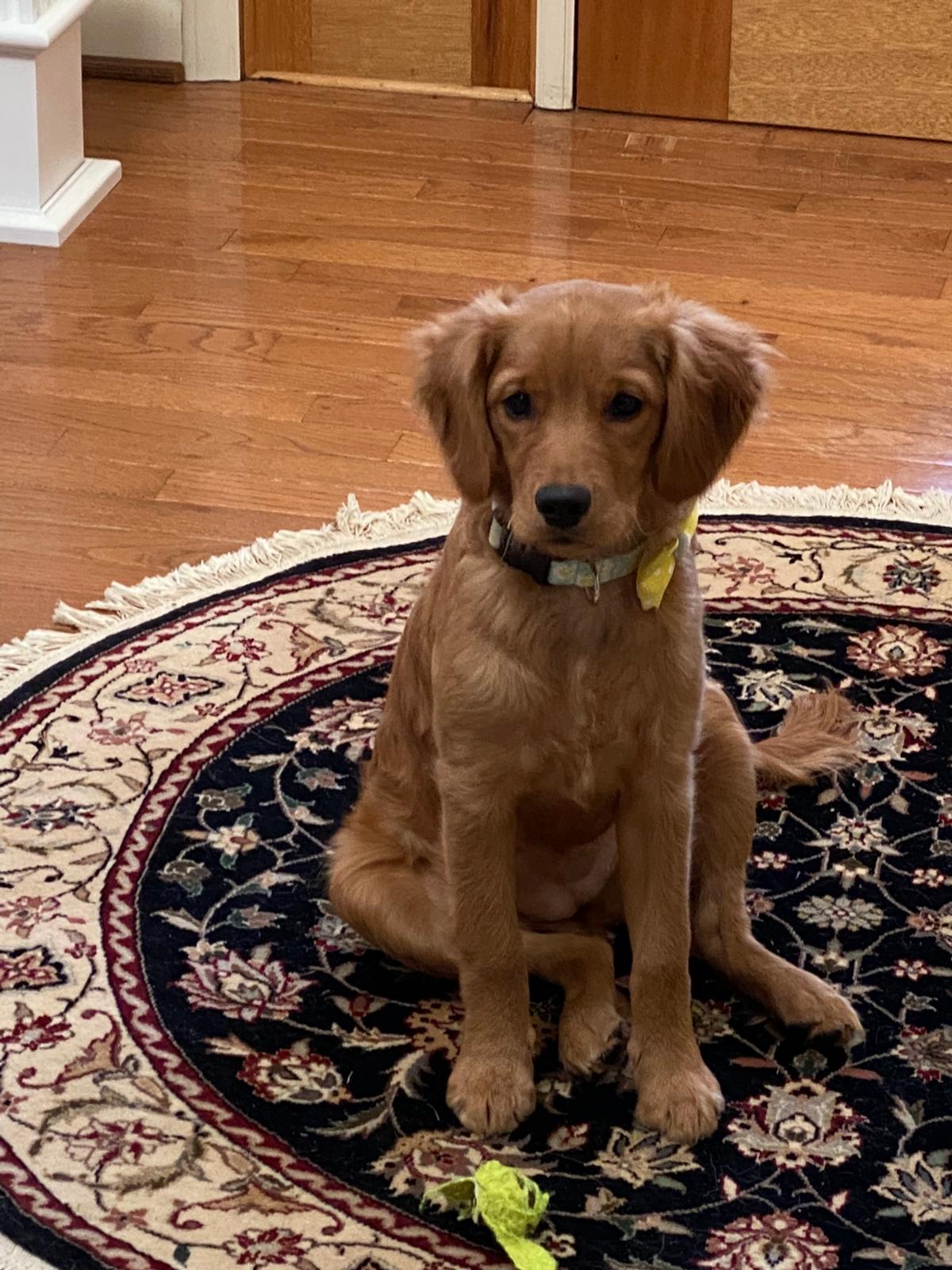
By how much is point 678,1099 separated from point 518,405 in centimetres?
66

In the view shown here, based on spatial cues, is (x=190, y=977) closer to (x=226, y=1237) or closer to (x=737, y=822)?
(x=226, y=1237)

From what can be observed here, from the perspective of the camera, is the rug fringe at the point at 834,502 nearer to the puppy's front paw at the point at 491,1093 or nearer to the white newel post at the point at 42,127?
the puppy's front paw at the point at 491,1093

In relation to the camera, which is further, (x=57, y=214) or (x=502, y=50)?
(x=502, y=50)

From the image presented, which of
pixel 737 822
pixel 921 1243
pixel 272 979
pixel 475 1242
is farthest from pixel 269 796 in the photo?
pixel 921 1243

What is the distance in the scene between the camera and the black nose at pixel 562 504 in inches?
66.6

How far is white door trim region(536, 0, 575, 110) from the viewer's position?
14.8 ft

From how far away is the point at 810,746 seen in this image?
2377mm

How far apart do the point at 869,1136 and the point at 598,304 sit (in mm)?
811

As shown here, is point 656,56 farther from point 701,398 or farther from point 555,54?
point 701,398

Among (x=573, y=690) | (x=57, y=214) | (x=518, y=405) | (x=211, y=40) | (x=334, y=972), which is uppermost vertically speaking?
(x=518, y=405)

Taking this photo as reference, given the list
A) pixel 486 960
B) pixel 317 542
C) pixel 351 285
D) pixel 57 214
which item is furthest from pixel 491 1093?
pixel 57 214

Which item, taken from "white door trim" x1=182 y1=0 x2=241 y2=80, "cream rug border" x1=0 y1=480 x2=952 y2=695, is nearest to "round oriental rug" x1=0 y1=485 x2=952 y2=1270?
"cream rug border" x1=0 y1=480 x2=952 y2=695

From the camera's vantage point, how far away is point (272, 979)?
2068 millimetres

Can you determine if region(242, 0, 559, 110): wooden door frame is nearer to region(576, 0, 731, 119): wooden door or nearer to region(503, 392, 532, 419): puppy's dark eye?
region(576, 0, 731, 119): wooden door
